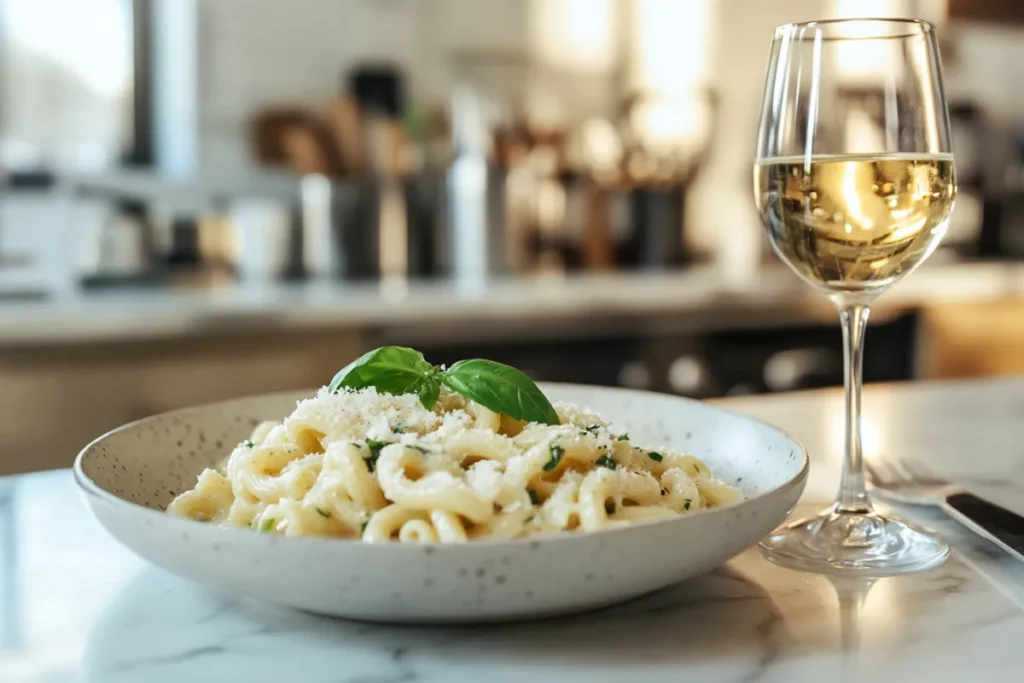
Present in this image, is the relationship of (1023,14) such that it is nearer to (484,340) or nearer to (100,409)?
(484,340)

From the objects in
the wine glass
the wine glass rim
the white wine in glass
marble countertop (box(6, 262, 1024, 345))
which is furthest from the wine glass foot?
marble countertop (box(6, 262, 1024, 345))

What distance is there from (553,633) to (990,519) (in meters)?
0.33

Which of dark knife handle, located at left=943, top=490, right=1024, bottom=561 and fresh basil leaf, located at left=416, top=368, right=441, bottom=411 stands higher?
fresh basil leaf, located at left=416, top=368, right=441, bottom=411

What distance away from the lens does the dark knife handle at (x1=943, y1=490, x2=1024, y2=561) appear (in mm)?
669

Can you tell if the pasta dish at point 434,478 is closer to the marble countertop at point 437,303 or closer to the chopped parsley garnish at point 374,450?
the chopped parsley garnish at point 374,450

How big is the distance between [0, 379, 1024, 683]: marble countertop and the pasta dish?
0.16ft

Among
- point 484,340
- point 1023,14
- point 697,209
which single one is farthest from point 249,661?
point 1023,14

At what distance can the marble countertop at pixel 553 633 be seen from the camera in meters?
0.51

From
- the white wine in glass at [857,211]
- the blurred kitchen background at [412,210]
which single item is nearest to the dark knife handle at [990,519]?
the white wine in glass at [857,211]

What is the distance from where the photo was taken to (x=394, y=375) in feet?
2.27

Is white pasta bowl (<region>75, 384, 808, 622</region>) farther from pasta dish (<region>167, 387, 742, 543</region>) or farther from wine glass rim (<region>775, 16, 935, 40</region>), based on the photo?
wine glass rim (<region>775, 16, 935, 40</region>)

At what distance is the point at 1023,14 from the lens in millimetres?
3342

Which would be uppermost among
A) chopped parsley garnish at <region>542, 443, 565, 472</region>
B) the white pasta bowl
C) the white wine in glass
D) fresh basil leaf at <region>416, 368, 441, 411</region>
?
the white wine in glass

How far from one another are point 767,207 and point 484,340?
1.40m
